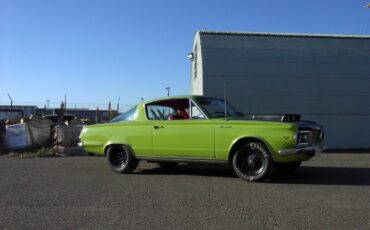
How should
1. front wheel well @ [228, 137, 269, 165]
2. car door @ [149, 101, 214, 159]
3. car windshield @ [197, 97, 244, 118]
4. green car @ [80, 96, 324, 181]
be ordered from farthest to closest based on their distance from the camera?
car windshield @ [197, 97, 244, 118], car door @ [149, 101, 214, 159], front wheel well @ [228, 137, 269, 165], green car @ [80, 96, 324, 181]

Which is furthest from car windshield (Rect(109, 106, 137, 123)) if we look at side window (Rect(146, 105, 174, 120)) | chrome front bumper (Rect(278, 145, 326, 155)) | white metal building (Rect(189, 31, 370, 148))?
white metal building (Rect(189, 31, 370, 148))

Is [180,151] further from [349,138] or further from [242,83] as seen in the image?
[349,138]

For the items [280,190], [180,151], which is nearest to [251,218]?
[280,190]

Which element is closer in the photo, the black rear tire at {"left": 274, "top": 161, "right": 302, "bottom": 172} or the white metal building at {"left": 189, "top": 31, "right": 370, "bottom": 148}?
the black rear tire at {"left": 274, "top": 161, "right": 302, "bottom": 172}

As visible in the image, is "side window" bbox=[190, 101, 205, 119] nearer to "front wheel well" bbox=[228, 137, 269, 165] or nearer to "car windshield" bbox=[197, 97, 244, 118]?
"car windshield" bbox=[197, 97, 244, 118]

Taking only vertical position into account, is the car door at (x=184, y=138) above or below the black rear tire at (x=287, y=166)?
above

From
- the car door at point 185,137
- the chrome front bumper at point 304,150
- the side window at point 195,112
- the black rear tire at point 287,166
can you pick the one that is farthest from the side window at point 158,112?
the chrome front bumper at point 304,150

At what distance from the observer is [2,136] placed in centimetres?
1845

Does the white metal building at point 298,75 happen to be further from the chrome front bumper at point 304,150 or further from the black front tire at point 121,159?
the chrome front bumper at point 304,150

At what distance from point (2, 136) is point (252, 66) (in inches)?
373

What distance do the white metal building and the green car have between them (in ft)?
26.8

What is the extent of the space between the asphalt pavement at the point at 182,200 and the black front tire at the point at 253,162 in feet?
0.61

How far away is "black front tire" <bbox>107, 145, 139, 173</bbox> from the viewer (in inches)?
425

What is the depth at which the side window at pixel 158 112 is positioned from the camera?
10.8 m
